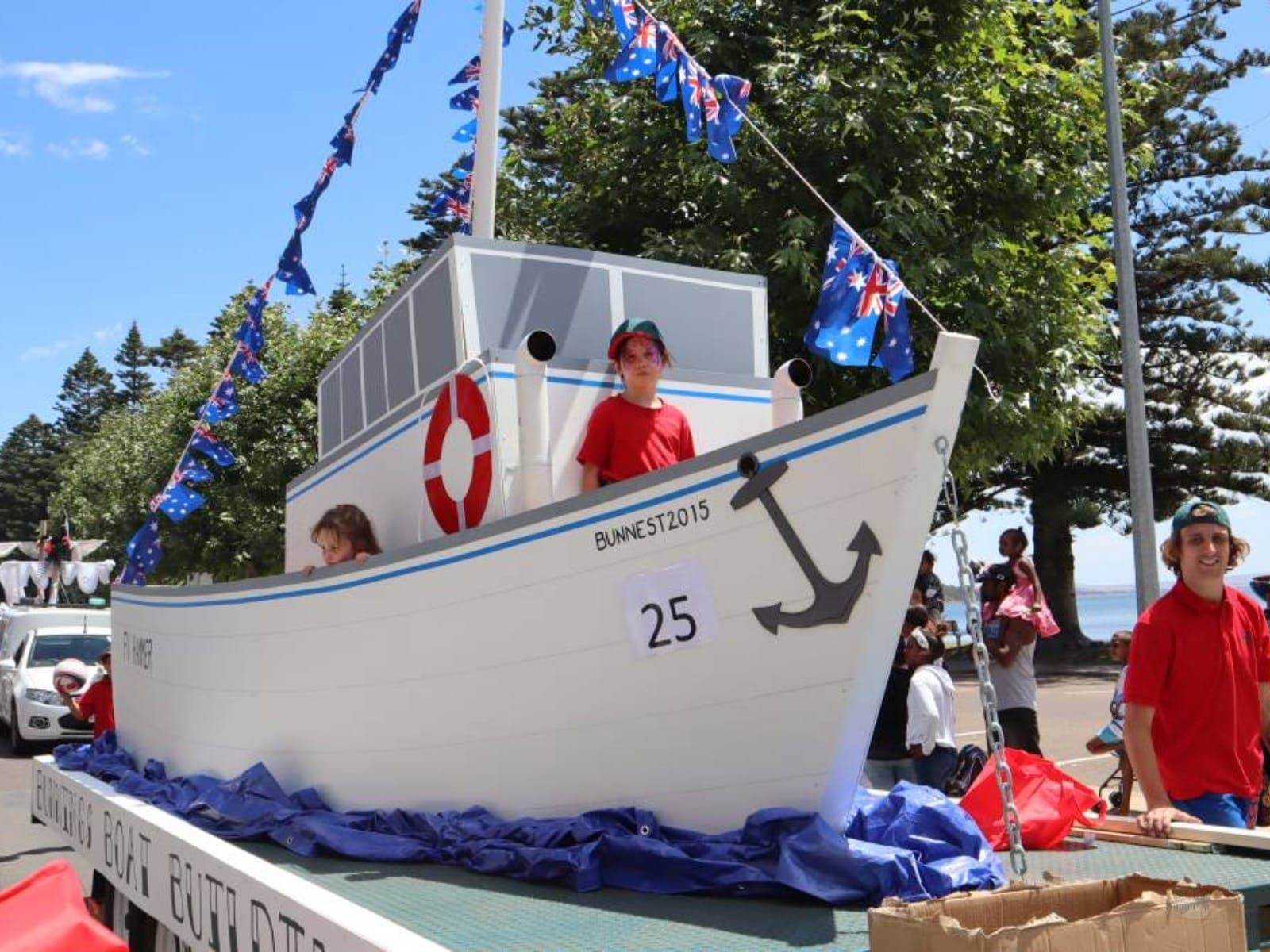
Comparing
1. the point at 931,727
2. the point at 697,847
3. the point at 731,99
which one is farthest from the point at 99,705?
the point at 697,847

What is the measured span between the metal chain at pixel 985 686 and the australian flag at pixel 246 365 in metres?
7.87

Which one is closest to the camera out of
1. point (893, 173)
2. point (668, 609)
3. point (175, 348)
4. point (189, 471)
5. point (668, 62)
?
point (668, 609)

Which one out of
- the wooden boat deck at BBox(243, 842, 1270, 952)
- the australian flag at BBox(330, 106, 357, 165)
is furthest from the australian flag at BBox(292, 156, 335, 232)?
the wooden boat deck at BBox(243, 842, 1270, 952)

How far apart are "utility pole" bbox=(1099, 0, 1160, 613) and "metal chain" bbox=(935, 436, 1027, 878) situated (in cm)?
1024

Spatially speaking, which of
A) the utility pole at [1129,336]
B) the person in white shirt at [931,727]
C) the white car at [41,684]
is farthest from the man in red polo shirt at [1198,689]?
the white car at [41,684]

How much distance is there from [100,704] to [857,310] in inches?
270

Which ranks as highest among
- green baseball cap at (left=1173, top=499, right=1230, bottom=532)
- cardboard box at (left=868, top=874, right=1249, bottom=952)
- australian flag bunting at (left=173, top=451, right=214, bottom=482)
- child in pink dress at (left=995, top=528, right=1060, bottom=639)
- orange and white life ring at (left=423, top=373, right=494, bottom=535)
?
australian flag bunting at (left=173, top=451, right=214, bottom=482)

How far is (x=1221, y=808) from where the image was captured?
14.4ft

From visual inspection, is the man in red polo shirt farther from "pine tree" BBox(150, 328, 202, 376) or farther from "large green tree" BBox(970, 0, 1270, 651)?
"pine tree" BBox(150, 328, 202, 376)

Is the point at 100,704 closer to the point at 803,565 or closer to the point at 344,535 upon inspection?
the point at 344,535

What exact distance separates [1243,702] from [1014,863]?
1679mm

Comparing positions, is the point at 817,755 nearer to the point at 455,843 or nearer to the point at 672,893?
the point at 672,893

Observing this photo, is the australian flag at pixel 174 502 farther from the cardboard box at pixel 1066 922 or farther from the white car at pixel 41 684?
the cardboard box at pixel 1066 922

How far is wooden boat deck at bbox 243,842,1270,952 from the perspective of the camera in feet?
10.2
